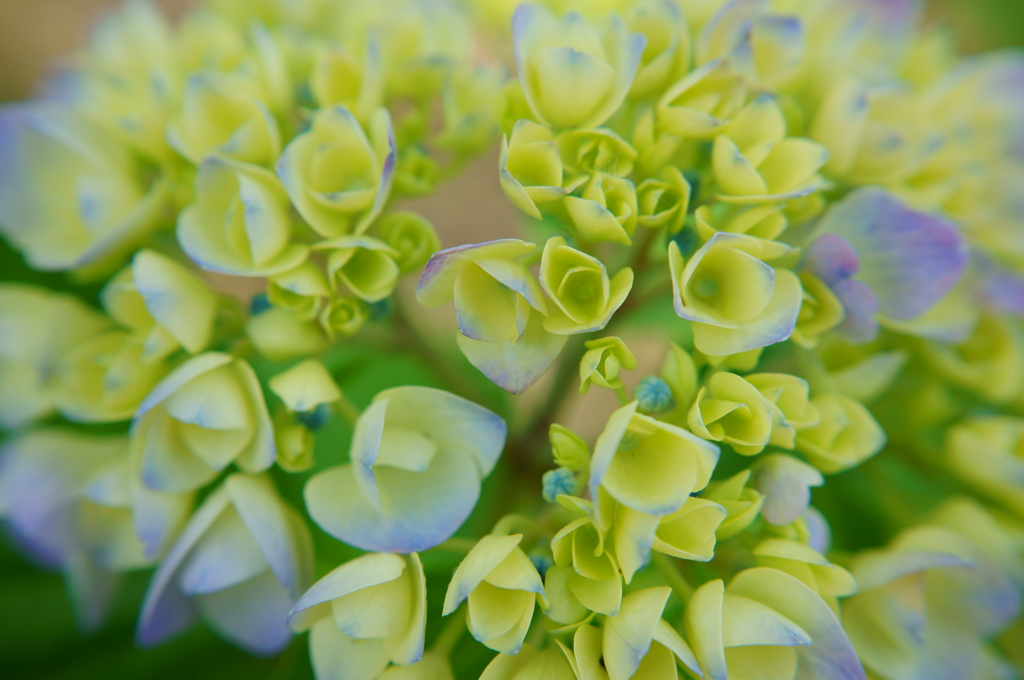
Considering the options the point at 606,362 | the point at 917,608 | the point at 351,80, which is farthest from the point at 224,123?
the point at 917,608

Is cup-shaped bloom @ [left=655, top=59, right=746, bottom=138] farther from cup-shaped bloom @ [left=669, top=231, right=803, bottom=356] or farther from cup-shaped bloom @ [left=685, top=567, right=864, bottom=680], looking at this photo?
cup-shaped bloom @ [left=685, top=567, right=864, bottom=680]

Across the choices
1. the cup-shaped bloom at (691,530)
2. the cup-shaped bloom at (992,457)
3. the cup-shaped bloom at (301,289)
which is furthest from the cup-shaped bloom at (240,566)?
the cup-shaped bloom at (992,457)

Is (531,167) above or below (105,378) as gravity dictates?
above

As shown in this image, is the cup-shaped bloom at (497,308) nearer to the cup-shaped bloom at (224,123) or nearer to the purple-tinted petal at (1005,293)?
the cup-shaped bloom at (224,123)

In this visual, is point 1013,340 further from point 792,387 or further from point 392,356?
point 392,356

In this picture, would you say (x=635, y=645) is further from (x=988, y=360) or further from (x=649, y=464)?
(x=988, y=360)

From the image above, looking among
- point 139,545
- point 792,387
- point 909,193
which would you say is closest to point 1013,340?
point 909,193
